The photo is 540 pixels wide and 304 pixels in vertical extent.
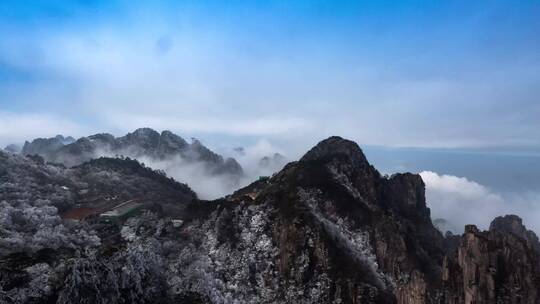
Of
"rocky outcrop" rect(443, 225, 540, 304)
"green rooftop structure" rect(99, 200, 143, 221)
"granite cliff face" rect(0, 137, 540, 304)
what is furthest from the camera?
"green rooftop structure" rect(99, 200, 143, 221)

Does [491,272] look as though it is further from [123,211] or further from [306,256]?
[123,211]

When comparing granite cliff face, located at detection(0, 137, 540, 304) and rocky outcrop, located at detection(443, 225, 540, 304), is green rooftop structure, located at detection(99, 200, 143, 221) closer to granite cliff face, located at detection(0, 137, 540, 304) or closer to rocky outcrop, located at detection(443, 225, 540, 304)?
granite cliff face, located at detection(0, 137, 540, 304)

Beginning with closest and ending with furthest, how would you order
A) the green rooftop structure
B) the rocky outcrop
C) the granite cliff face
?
the rocky outcrop → the granite cliff face → the green rooftop structure

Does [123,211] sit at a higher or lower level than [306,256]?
higher

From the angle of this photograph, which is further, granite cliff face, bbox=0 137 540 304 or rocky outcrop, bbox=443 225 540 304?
granite cliff face, bbox=0 137 540 304

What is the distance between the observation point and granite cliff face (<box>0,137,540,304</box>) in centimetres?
5119

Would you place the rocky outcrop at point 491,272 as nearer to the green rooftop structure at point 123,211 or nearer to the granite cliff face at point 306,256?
the granite cliff face at point 306,256

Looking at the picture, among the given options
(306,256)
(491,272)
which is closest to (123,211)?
(306,256)

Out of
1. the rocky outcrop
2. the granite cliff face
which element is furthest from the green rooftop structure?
the rocky outcrop

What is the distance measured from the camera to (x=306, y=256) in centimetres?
6575

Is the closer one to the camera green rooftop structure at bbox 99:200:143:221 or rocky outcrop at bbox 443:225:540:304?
rocky outcrop at bbox 443:225:540:304

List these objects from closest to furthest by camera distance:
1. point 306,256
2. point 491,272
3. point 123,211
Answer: point 491,272 → point 306,256 → point 123,211

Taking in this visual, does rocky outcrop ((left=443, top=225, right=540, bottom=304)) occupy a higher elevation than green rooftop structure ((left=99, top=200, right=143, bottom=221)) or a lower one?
lower

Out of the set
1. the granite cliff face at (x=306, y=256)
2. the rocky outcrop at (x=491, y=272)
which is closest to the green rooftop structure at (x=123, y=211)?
the granite cliff face at (x=306, y=256)
